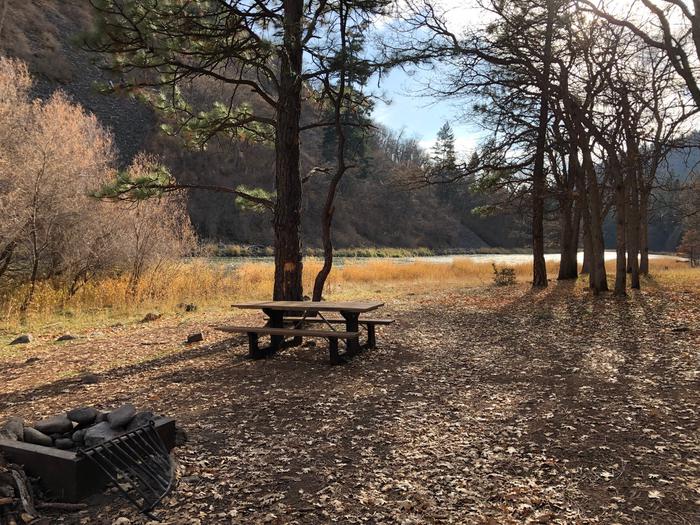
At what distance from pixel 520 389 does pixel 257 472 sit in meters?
3.04

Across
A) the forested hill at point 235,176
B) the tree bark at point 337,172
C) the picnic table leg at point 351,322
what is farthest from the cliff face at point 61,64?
the picnic table leg at point 351,322

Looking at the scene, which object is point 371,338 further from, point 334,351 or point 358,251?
point 358,251

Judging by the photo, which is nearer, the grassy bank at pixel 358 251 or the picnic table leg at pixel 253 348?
the picnic table leg at pixel 253 348

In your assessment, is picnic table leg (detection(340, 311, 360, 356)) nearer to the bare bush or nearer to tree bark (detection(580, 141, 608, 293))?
the bare bush

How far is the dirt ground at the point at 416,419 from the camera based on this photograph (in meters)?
2.98

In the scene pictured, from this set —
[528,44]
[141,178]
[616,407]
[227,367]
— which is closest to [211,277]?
[141,178]

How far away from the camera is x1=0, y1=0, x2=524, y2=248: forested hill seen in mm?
57609

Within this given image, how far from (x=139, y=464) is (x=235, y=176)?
70.4m

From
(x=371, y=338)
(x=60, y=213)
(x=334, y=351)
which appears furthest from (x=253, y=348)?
(x=60, y=213)

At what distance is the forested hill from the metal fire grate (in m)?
40.3

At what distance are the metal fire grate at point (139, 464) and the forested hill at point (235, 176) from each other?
40314 mm

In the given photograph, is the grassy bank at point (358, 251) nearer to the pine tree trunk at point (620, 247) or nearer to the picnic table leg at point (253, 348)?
the pine tree trunk at point (620, 247)

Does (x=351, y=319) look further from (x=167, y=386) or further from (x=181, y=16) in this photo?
(x=181, y=16)

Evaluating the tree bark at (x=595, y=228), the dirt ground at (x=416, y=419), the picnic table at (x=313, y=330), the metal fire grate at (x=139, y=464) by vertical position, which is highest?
the tree bark at (x=595, y=228)
